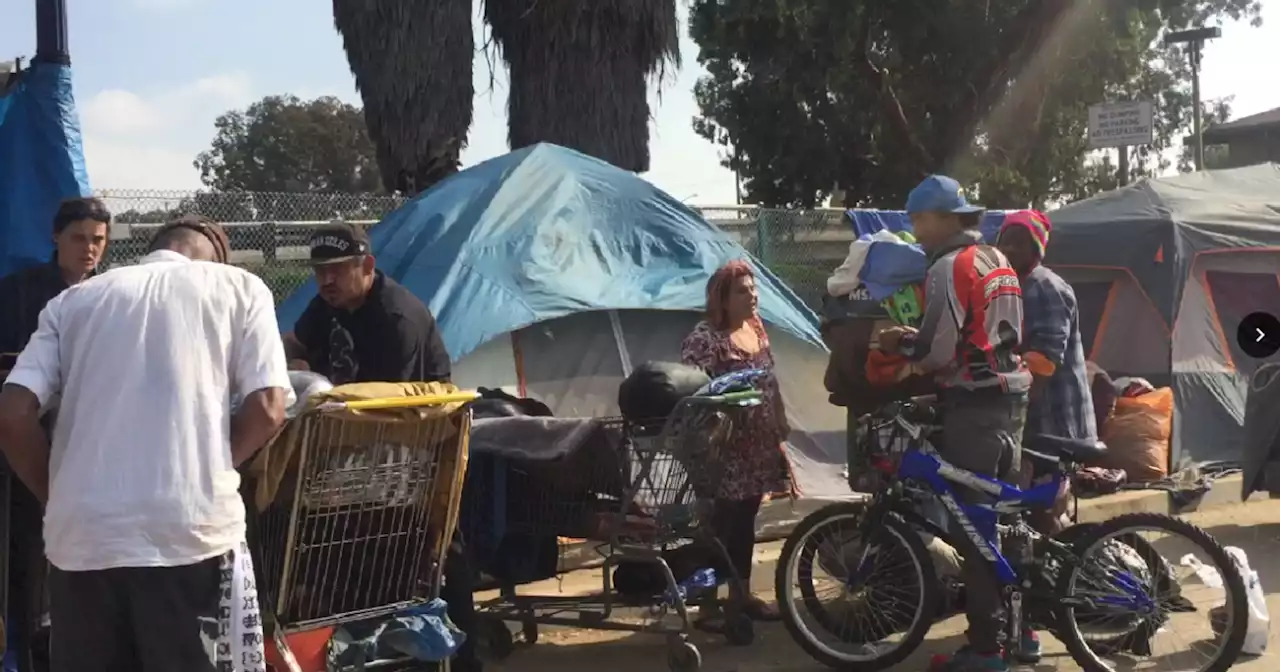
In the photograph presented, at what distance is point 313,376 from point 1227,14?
1328 inches

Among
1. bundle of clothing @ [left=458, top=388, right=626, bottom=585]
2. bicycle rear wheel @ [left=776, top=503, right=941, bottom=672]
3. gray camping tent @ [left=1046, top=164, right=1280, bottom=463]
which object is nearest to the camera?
bundle of clothing @ [left=458, top=388, right=626, bottom=585]

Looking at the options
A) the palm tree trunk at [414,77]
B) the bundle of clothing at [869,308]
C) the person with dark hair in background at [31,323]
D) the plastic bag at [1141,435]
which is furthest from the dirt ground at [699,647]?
the palm tree trunk at [414,77]

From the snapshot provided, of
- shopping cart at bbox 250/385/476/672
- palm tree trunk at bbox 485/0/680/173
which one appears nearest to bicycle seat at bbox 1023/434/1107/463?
shopping cart at bbox 250/385/476/672

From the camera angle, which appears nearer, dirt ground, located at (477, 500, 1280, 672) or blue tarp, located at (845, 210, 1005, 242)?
dirt ground, located at (477, 500, 1280, 672)

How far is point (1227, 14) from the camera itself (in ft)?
107

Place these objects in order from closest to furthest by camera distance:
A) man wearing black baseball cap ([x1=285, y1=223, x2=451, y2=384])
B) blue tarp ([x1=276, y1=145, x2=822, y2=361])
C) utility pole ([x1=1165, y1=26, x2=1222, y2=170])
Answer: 1. man wearing black baseball cap ([x1=285, y1=223, x2=451, y2=384])
2. blue tarp ([x1=276, y1=145, x2=822, y2=361])
3. utility pole ([x1=1165, y1=26, x2=1222, y2=170])

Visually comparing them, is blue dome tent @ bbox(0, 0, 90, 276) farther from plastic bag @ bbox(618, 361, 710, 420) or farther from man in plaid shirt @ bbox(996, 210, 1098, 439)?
man in plaid shirt @ bbox(996, 210, 1098, 439)

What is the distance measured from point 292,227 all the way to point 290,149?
49.2m

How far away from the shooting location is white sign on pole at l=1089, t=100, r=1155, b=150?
15.2 m

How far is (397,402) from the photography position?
398cm

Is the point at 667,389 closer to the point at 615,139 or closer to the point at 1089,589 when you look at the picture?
the point at 1089,589

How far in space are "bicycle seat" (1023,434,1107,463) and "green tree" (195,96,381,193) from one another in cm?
5202

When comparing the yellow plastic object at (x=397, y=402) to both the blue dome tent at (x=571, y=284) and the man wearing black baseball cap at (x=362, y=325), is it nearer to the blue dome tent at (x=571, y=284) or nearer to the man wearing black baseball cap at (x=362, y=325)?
the man wearing black baseball cap at (x=362, y=325)

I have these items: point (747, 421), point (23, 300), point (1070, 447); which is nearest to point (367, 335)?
point (23, 300)
